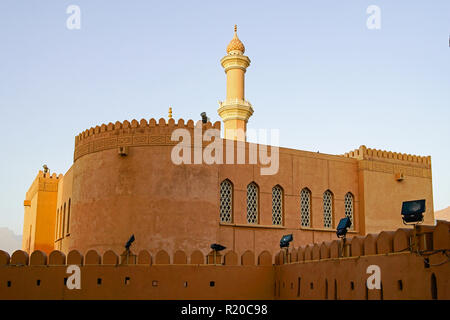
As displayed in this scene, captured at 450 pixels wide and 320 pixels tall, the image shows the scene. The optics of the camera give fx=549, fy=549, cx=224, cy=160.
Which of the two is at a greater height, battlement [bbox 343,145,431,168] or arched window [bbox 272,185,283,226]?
battlement [bbox 343,145,431,168]

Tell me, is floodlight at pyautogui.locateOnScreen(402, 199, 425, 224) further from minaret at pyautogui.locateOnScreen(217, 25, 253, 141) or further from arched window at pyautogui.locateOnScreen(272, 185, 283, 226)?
minaret at pyautogui.locateOnScreen(217, 25, 253, 141)

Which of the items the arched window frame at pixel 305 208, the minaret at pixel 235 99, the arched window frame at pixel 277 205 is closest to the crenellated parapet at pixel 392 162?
the arched window frame at pixel 305 208

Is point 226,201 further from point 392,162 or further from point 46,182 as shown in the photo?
point 46,182

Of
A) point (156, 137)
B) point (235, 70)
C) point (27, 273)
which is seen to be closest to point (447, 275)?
point (27, 273)

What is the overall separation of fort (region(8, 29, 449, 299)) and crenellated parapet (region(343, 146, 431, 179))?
42 mm

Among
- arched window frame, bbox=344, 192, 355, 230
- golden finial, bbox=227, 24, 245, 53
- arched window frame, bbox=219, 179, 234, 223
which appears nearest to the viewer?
arched window frame, bbox=219, 179, 234, 223

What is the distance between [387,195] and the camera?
20266 millimetres

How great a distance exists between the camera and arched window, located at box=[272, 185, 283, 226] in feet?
59.4

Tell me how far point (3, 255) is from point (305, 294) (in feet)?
21.8

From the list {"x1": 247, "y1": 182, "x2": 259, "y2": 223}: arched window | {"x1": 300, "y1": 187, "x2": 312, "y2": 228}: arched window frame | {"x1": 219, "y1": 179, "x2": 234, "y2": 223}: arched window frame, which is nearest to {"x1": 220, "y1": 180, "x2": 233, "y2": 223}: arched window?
{"x1": 219, "y1": 179, "x2": 234, "y2": 223}: arched window frame

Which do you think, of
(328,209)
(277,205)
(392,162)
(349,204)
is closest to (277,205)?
(277,205)

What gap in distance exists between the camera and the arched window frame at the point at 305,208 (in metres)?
18.7

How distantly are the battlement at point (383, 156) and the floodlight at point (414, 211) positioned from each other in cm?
1205

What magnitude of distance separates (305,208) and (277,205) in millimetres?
1187
